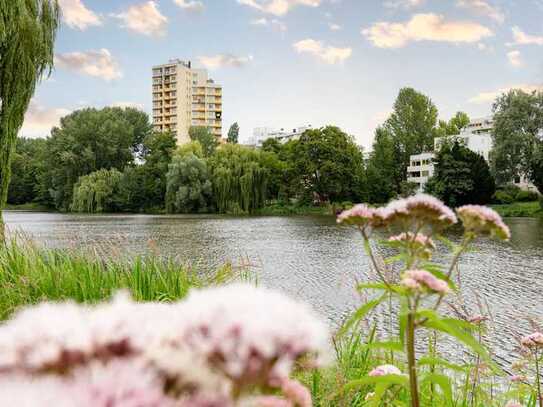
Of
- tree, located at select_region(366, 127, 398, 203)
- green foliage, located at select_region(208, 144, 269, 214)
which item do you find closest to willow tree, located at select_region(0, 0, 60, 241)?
green foliage, located at select_region(208, 144, 269, 214)

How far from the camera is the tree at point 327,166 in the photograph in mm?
63719

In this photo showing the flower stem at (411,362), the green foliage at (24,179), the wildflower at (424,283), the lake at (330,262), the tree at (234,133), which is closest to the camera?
the wildflower at (424,283)

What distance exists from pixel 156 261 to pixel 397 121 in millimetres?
74594

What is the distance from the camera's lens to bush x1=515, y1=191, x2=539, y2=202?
Answer: 193 feet

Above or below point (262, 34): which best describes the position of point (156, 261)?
below

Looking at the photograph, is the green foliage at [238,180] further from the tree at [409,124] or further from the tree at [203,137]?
the tree at [203,137]

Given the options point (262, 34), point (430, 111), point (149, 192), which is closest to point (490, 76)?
point (430, 111)

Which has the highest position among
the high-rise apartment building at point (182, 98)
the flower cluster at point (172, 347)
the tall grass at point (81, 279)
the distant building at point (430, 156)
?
the high-rise apartment building at point (182, 98)

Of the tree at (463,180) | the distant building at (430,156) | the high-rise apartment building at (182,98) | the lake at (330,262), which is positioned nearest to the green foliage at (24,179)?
the high-rise apartment building at (182,98)

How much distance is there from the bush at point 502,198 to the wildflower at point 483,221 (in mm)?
60933

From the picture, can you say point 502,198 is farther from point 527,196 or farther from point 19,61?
point 19,61

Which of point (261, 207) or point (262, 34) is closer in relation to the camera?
point (261, 207)

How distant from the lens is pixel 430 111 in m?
78.7

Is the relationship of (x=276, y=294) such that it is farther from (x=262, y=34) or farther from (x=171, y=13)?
(x=171, y=13)
